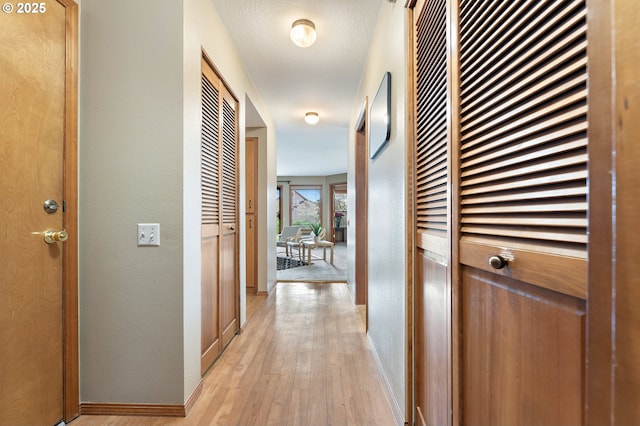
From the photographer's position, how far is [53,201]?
1.43 m

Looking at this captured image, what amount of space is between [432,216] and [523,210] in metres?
0.59

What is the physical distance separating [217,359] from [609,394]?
7.42 ft

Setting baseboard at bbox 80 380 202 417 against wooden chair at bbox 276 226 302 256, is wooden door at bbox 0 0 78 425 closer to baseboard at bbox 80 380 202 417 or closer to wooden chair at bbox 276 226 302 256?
baseboard at bbox 80 380 202 417

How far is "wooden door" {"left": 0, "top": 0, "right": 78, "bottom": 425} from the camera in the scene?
1.25m

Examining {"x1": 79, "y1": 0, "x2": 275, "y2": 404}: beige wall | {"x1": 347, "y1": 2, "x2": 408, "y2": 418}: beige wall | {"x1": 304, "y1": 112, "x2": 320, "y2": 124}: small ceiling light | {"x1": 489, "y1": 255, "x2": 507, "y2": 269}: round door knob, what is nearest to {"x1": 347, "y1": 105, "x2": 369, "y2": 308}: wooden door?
{"x1": 304, "y1": 112, "x2": 320, "y2": 124}: small ceiling light

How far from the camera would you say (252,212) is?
417cm

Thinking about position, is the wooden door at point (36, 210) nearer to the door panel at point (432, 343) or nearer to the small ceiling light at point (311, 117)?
the door panel at point (432, 343)

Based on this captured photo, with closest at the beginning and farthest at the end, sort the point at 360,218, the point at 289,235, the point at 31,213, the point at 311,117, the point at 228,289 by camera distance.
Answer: the point at 31,213, the point at 228,289, the point at 360,218, the point at 311,117, the point at 289,235

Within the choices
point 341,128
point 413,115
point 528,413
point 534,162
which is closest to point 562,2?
point 534,162

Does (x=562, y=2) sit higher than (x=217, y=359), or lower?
higher

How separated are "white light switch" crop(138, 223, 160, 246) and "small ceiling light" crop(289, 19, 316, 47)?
1.63 meters

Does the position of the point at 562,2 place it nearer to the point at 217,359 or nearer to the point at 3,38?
the point at 3,38

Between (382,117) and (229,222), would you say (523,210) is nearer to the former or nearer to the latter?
(382,117)

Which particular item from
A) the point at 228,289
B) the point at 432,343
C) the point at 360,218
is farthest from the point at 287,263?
the point at 432,343
